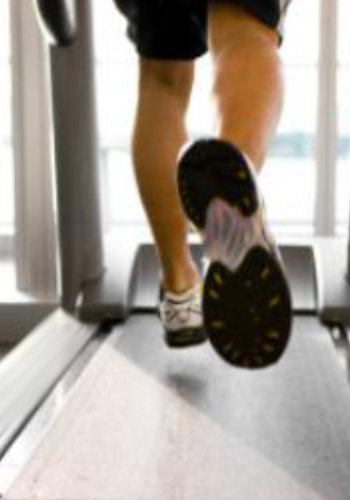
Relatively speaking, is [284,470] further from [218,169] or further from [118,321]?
[118,321]

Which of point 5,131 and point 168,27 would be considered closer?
point 168,27

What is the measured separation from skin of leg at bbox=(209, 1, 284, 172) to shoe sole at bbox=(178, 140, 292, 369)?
0.08m

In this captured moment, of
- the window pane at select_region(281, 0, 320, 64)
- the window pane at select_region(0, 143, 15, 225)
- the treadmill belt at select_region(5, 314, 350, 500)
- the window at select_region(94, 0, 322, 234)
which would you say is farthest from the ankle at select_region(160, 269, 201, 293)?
the window pane at select_region(0, 143, 15, 225)

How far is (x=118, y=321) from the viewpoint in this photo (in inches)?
79.6

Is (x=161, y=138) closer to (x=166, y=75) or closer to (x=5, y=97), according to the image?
A: (x=166, y=75)

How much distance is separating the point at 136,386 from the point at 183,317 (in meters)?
0.15

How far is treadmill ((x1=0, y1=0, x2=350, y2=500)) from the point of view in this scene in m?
1.03

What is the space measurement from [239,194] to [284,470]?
380 millimetres

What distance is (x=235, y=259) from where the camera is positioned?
0.93 metres

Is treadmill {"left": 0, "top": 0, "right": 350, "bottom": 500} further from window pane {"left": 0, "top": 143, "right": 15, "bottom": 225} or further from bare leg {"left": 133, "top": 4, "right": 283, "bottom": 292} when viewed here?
window pane {"left": 0, "top": 143, "right": 15, "bottom": 225}

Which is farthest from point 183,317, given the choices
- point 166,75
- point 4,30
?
point 4,30

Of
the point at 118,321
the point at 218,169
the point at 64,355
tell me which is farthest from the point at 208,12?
the point at 118,321

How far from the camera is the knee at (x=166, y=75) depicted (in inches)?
52.1

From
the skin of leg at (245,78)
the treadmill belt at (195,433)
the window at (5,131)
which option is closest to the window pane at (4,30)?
the window at (5,131)
